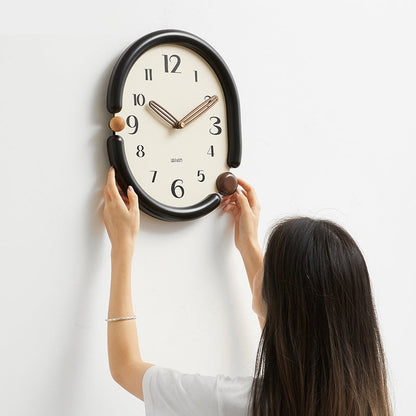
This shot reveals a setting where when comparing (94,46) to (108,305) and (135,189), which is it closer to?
(135,189)

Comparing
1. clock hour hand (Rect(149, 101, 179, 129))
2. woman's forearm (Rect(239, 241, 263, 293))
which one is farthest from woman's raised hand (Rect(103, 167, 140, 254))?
woman's forearm (Rect(239, 241, 263, 293))

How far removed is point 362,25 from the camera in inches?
64.0

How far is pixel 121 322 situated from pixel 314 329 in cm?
34

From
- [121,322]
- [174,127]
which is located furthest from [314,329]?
[174,127]

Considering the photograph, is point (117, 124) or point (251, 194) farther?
point (251, 194)

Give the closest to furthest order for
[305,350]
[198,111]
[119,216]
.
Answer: [305,350]
[119,216]
[198,111]

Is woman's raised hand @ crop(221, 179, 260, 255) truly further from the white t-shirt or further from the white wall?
the white t-shirt

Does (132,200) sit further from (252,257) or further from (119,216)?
(252,257)

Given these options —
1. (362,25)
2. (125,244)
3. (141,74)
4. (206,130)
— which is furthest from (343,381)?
(362,25)

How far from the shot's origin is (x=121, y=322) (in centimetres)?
120

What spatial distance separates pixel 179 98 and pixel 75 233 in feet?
1.10

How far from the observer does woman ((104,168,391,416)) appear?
1.10m

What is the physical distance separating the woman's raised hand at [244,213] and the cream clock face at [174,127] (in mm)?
53

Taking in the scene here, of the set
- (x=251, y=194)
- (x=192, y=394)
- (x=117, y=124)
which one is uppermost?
(x=117, y=124)
